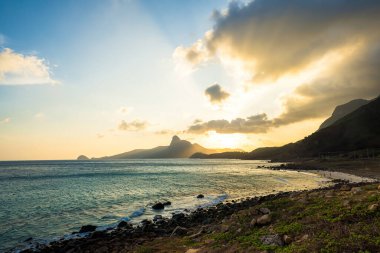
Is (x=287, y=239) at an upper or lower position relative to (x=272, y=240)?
upper

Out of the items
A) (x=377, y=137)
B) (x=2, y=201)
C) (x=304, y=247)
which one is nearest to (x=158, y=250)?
(x=304, y=247)

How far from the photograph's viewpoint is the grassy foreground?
39.3 ft

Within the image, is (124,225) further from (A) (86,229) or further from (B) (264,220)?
(B) (264,220)

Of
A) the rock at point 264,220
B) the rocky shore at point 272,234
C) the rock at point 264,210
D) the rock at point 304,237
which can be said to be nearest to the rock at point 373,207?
the rocky shore at point 272,234

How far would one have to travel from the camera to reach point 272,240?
566 inches

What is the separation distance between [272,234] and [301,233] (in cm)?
171

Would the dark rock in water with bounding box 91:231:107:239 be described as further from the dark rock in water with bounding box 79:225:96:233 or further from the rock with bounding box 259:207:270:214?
the rock with bounding box 259:207:270:214

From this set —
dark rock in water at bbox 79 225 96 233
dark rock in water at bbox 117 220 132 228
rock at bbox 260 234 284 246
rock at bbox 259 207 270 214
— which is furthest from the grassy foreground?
dark rock in water at bbox 79 225 96 233

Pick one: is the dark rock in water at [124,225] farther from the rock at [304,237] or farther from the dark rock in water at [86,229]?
the rock at [304,237]

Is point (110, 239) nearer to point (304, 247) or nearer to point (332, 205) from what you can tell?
point (304, 247)

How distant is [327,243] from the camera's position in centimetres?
1205

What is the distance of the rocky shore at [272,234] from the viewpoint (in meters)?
12.4

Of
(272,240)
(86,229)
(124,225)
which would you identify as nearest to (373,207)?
(272,240)

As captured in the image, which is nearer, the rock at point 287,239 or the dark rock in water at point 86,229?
the rock at point 287,239
